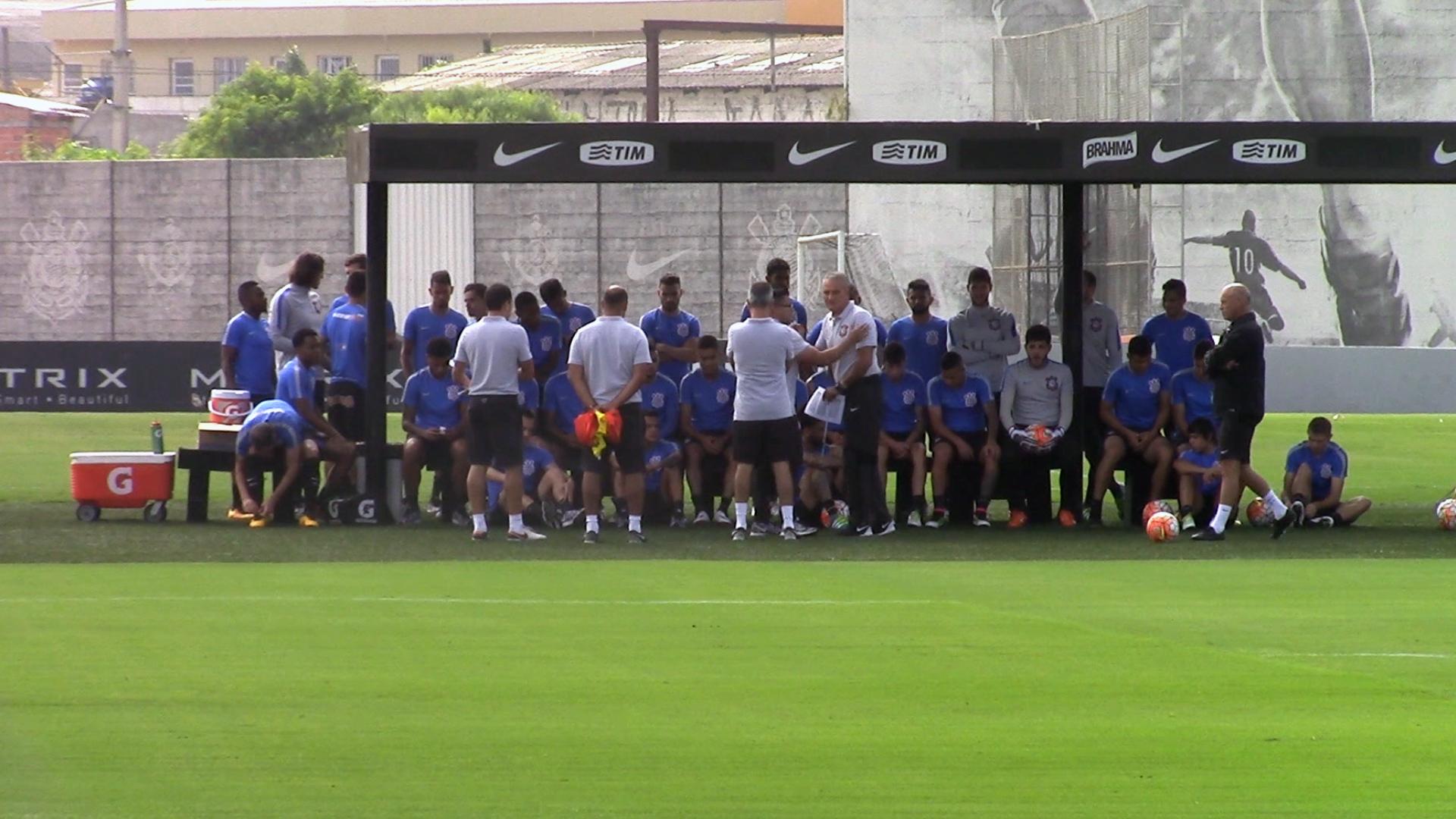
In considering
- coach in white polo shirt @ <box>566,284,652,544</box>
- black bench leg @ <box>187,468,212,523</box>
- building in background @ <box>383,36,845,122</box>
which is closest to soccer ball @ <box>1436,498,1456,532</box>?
coach in white polo shirt @ <box>566,284,652,544</box>

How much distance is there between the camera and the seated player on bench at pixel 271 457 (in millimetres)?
15188

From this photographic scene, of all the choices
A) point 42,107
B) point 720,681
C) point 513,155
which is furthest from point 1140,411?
point 42,107

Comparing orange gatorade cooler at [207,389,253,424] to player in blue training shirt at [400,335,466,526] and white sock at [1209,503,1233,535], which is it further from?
white sock at [1209,503,1233,535]

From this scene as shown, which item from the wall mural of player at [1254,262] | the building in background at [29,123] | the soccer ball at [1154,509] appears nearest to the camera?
the soccer ball at [1154,509]

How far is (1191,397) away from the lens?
632 inches

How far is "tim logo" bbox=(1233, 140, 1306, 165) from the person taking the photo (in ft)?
51.8

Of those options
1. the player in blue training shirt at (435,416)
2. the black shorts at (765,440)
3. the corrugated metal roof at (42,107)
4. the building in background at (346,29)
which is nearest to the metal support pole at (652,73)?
the corrugated metal roof at (42,107)

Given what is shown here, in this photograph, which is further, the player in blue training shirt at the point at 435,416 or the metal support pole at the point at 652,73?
the metal support pole at the point at 652,73

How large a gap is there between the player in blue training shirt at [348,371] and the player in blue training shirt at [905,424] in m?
4.00

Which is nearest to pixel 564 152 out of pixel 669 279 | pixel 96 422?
pixel 669 279

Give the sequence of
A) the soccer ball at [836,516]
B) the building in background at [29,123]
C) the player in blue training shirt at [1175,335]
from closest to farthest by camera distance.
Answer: the soccer ball at [836,516]
the player in blue training shirt at [1175,335]
the building in background at [29,123]

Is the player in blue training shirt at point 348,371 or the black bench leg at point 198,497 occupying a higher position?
the player in blue training shirt at point 348,371

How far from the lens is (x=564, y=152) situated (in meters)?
15.6

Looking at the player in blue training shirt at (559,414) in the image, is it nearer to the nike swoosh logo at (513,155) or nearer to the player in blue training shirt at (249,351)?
the nike swoosh logo at (513,155)
